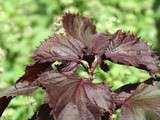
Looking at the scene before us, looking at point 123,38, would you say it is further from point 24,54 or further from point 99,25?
point 24,54

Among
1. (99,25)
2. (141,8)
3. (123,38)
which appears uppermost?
(123,38)

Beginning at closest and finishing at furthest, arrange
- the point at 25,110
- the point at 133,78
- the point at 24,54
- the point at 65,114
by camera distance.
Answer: the point at 65,114
the point at 25,110
the point at 133,78
the point at 24,54

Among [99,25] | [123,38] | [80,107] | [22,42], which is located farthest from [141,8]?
[80,107]

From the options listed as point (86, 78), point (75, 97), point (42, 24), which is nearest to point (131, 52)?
point (86, 78)

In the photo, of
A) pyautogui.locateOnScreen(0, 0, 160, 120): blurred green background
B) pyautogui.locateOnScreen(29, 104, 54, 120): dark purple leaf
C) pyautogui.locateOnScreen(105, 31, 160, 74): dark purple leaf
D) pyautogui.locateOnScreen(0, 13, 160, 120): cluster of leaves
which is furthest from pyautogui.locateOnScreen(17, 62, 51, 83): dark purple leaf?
pyautogui.locateOnScreen(0, 0, 160, 120): blurred green background

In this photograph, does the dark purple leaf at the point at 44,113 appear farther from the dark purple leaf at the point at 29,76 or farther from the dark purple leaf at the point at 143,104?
the dark purple leaf at the point at 143,104

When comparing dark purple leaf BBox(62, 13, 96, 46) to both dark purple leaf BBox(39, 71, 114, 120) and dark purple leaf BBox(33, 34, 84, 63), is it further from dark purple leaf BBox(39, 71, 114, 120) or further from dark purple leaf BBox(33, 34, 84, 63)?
dark purple leaf BBox(39, 71, 114, 120)

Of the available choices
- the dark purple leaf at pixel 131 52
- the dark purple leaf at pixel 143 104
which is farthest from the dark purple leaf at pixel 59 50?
the dark purple leaf at pixel 143 104
